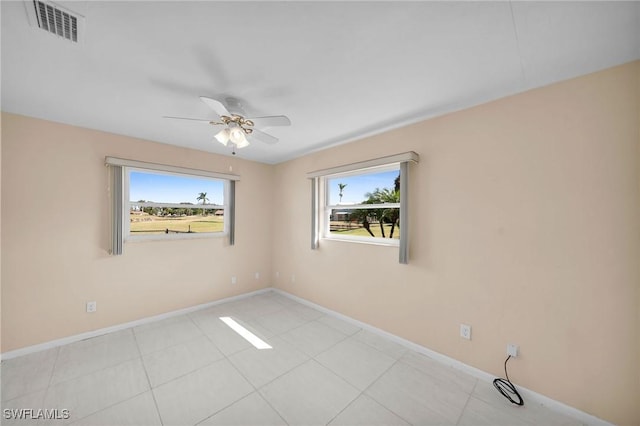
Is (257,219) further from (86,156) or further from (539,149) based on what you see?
(539,149)

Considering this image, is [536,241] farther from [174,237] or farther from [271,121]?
[174,237]

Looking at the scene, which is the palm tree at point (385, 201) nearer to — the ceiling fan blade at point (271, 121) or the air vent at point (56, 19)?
the ceiling fan blade at point (271, 121)

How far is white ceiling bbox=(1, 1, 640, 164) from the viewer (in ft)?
3.89

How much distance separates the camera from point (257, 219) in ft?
13.9

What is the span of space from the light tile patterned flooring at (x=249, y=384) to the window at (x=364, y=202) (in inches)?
43.2

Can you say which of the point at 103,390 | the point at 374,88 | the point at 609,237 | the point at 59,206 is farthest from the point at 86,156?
the point at 609,237

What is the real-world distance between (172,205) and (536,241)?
4.11 m

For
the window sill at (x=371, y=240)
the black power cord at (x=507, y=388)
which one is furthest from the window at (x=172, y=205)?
the black power cord at (x=507, y=388)

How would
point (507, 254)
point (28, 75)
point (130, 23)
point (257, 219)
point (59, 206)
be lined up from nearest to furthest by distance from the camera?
point (130, 23), point (28, 75), point (507, 254), point (59, 206), point (257, 219)

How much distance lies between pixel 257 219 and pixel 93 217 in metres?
2.13

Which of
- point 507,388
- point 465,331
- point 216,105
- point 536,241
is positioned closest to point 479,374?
point 507,388

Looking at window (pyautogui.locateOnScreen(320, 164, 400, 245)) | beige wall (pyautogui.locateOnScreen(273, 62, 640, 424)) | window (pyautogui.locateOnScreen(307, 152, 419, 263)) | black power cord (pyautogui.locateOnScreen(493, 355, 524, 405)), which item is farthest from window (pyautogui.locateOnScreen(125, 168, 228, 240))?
black power cord (pyautogui.locateOnScreen(493, 355, 524, 405))

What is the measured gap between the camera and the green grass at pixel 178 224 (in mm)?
3117

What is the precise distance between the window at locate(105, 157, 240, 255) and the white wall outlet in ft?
10.8
